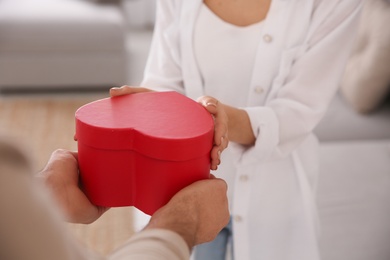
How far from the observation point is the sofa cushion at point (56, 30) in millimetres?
3660

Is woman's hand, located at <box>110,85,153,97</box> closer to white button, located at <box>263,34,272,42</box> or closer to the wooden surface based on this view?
white button, located at <box>263,34,272,42</box>

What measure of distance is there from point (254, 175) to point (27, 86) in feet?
8.37

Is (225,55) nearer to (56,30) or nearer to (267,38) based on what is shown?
(267,38)

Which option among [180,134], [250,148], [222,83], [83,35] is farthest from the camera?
[83,35]

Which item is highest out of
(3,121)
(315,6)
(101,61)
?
(315,6)

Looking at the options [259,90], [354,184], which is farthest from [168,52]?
[354,184]

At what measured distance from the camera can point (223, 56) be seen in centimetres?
150

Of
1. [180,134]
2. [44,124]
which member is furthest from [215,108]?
[44,124]

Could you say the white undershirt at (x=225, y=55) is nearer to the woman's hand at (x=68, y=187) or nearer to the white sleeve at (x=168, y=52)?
the white sleeve at (x=168, y=52)

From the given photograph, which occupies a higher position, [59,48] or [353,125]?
[353,125]

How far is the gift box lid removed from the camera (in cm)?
100

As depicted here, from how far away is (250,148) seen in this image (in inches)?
54.7

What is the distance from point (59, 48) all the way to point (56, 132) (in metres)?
0.62

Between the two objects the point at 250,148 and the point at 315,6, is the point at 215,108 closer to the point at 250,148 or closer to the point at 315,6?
the point at 250,148
